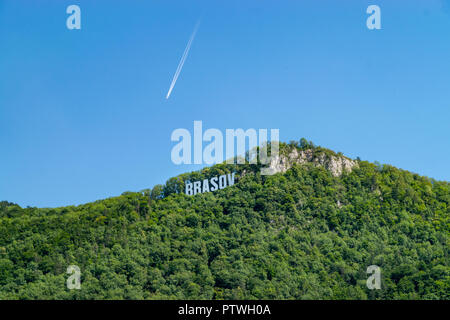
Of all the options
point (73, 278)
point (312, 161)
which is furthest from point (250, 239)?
point (73, 278)

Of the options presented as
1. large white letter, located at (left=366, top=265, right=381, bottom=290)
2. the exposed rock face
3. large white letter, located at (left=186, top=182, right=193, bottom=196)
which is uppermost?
the exposed rock face

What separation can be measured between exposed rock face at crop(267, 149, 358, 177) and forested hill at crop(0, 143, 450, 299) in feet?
1.97

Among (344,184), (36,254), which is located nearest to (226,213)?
(344,184)

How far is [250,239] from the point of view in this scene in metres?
Answer: 117

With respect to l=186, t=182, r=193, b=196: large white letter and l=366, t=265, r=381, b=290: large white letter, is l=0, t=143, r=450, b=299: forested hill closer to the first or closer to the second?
l=366, t=265, r=381, b=290: large white letter

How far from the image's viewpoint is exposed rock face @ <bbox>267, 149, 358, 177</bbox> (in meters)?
137

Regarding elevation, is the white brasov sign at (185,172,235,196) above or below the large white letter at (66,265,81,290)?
above

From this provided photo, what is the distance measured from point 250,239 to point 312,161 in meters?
27.1

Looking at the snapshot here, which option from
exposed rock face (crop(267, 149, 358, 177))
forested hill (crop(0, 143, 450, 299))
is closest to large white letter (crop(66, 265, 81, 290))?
forested hill (crop(0, 143, 450, 299))

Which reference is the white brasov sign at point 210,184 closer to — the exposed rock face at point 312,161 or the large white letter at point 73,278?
the exposed rock face at point 312,161

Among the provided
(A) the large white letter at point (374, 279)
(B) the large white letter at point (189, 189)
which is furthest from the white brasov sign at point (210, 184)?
(A) the large white letter at point (374, 279)

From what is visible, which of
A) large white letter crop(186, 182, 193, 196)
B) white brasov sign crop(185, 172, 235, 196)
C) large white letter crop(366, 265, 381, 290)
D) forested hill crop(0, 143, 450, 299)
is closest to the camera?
forested hill crop(0, 143, 450, 299)

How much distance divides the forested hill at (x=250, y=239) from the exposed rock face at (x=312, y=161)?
0.60 meters
